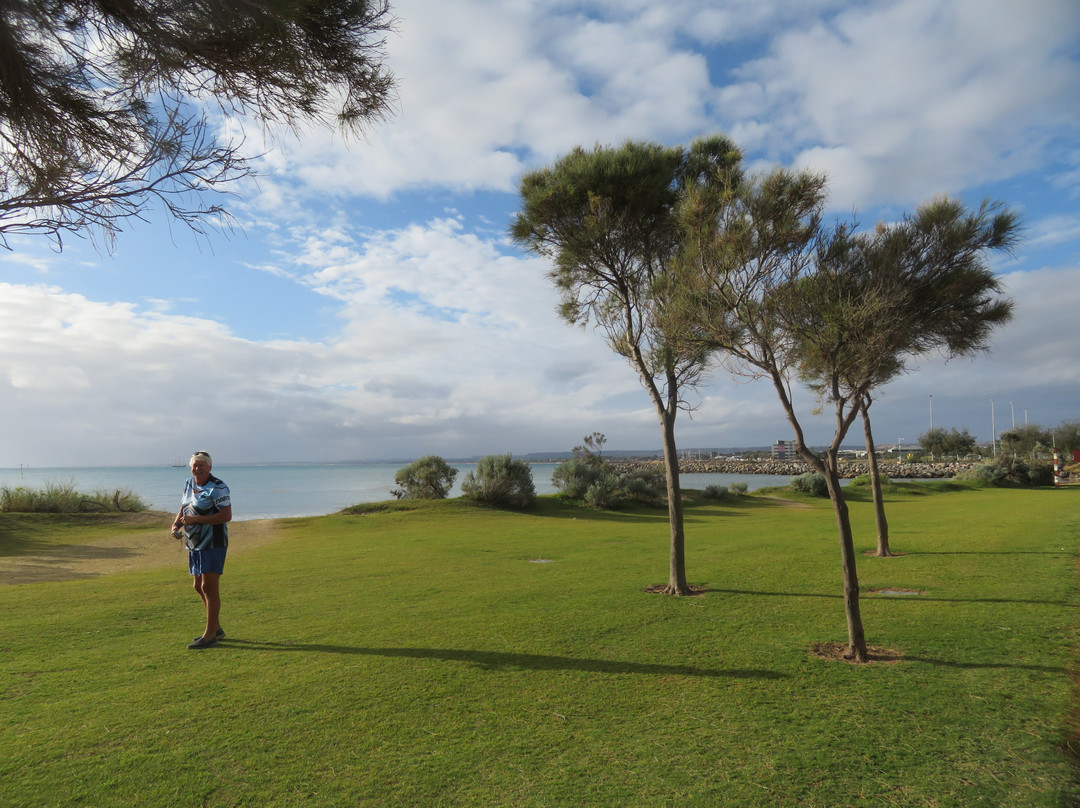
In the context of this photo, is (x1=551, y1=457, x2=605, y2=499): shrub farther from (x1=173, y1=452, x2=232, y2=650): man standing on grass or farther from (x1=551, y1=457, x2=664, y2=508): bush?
(x1=173, y1=452, x2=232, y2=650): man standing on grass

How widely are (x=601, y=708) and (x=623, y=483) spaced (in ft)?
71.9

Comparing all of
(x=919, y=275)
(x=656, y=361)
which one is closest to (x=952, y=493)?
(x=919, y=275)

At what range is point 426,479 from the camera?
26.2m

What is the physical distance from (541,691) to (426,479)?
860 inches

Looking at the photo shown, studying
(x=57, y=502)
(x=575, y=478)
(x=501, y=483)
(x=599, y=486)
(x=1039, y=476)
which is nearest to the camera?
(x=57, y=502)

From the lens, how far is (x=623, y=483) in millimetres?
26250

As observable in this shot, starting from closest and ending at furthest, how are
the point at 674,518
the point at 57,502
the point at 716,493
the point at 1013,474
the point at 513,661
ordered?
the point at 513,661
the point at 674,518
the point at 57,502
the point at 716,493
the point at 1013,474

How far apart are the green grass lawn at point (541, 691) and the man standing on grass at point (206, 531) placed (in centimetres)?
41

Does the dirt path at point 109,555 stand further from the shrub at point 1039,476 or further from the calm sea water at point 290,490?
the shrub at point 1039,476

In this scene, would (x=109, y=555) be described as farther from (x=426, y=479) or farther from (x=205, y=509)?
(x=426, y=479)

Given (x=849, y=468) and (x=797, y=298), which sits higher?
(x=797, y=298)

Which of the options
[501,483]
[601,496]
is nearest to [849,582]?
[501,483]

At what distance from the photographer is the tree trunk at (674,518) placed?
895 centimetres

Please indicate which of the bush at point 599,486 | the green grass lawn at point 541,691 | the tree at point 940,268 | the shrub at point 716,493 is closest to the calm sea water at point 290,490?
the bush at point 599,486
